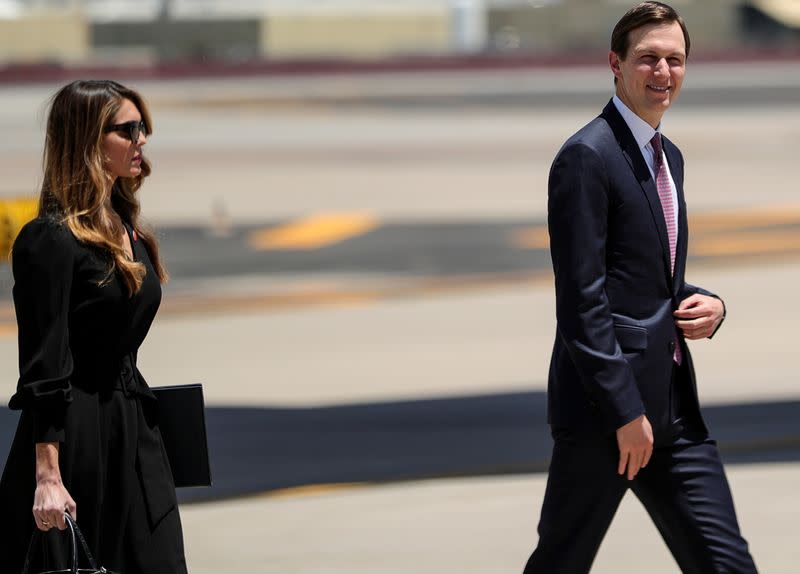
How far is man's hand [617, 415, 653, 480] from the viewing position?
388cm

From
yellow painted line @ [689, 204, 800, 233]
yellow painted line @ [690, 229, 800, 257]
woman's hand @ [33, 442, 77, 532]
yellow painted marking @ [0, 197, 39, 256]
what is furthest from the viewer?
yellow painted line @ [689, 204, 800, 233]

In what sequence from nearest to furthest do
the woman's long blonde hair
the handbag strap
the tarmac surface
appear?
the handbag strap → the woman's long blonde hair → the tarmac surface

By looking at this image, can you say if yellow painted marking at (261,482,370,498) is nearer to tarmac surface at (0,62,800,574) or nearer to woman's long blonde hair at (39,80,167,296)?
tarmac surface at (0,62,800,574)

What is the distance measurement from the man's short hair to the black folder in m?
1.33

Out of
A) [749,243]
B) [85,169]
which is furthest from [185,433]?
[749,243]

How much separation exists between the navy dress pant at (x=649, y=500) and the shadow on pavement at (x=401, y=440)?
294cm

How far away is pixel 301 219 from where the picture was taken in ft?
62.0

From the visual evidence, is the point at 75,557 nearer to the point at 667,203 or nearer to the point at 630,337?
the point at 630,337

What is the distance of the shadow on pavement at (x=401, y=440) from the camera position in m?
7.09

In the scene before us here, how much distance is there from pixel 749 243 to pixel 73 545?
13157 mm

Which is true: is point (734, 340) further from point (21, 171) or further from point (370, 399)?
point (21, 171)

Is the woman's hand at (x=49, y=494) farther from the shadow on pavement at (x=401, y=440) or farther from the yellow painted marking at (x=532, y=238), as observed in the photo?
the yellow painted marking at (x=532, y=238)

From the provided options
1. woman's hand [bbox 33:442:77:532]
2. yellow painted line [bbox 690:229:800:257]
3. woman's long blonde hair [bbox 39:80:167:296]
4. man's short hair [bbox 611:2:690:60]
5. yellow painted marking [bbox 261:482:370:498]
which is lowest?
yellow painted line [bbox 690:229:800:257]

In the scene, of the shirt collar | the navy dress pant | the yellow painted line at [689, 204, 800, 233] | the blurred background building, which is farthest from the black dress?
the blurred background building
